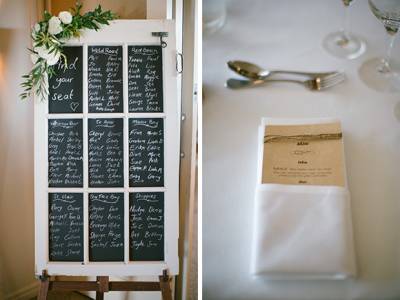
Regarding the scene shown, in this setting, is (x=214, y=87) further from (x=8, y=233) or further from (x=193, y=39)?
(x=8, y=233)

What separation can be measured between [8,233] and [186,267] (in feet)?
3.00

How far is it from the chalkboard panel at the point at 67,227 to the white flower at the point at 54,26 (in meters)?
0.57

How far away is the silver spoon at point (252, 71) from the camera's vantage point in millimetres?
660

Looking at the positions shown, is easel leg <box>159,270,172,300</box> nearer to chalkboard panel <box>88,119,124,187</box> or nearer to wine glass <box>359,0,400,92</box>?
chalkboard panel <box>88,119,124,187</box>

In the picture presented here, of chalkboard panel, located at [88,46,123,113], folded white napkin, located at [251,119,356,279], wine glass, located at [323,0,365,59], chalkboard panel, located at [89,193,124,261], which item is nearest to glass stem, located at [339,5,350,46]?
wine glass, located at [323,0,365,59]

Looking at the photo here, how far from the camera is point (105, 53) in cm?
121

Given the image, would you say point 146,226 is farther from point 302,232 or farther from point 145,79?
point 302,232

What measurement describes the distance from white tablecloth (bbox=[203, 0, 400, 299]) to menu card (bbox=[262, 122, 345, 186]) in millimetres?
26

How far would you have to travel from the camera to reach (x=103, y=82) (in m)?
1.21

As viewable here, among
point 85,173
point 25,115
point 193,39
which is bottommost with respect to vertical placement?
point 85,173

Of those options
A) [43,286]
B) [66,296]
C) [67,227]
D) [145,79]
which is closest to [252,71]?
[145,79]

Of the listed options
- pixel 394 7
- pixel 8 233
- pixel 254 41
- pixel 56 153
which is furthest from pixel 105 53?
pixel 8 233

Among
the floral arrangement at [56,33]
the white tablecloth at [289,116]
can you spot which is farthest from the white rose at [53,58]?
the white tablecloth at [289,116]

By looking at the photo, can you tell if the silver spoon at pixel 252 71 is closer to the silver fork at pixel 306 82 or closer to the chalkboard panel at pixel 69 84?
the silver fork at pixel 306 82
